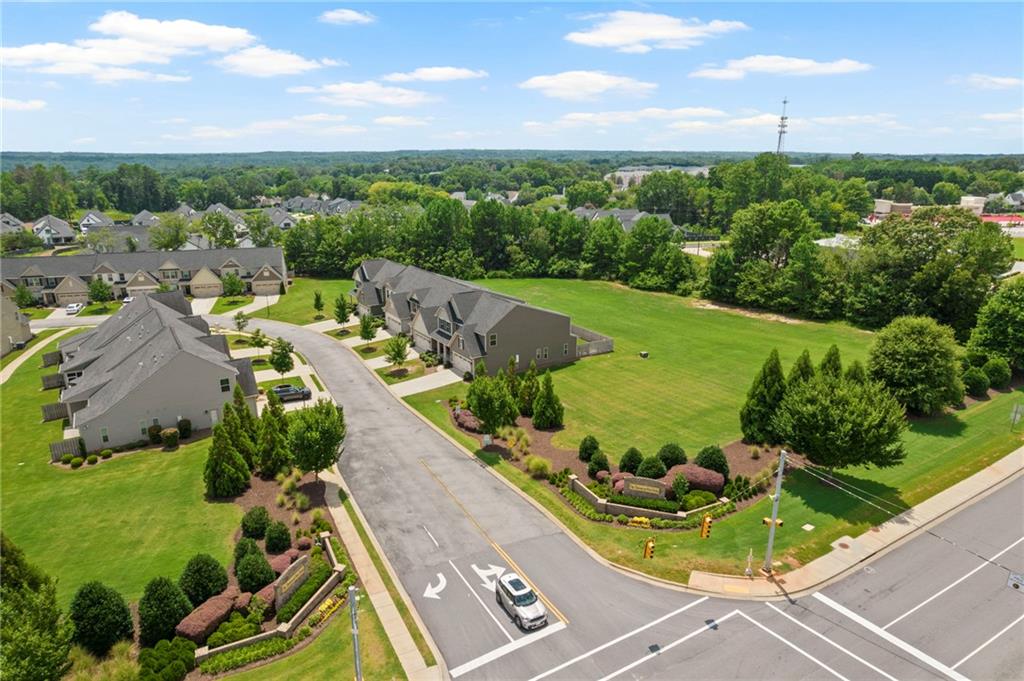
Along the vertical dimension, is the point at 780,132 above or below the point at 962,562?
above

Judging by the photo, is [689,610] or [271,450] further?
[271,450]

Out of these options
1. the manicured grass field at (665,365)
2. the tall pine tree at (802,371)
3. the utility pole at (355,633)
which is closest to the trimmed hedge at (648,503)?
the manicured grass field at (665,365)

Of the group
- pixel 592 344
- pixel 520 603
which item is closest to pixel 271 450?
pixel 520 603

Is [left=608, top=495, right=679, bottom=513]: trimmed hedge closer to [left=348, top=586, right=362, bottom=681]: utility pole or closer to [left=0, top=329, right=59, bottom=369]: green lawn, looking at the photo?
[left=348, top=586, right=362, bottom=681]: utility pole

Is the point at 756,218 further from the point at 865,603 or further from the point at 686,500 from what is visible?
the point at 865,603

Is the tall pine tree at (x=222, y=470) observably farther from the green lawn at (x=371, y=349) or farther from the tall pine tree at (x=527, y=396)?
the green lawn at (x=371, y=349)

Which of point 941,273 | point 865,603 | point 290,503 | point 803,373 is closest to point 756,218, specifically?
point 941,273

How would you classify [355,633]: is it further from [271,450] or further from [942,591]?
[942,591]
